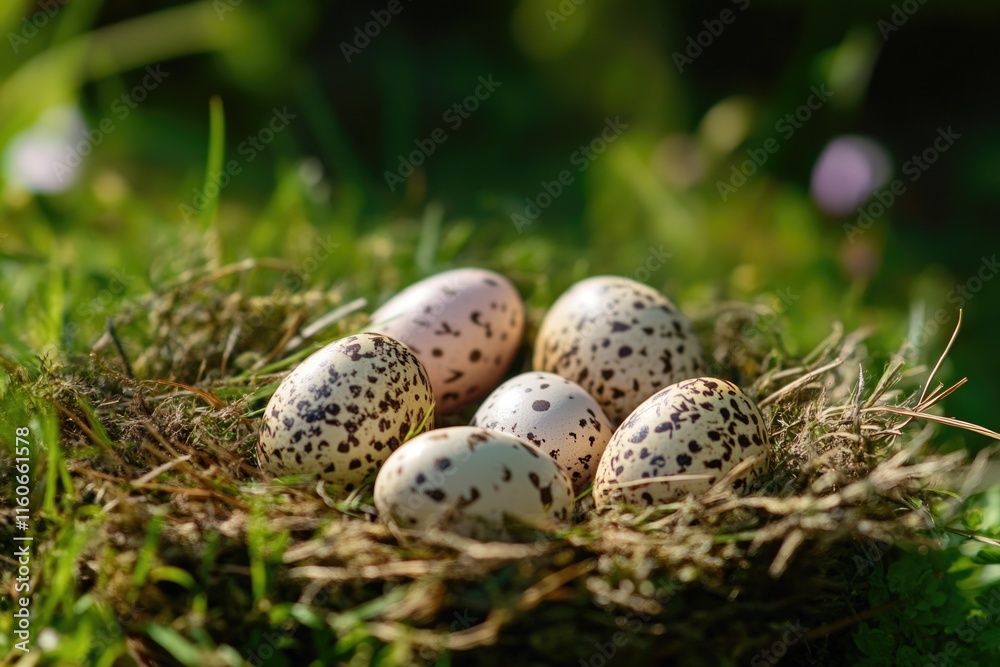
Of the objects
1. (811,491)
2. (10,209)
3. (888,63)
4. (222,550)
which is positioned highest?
(888,63)

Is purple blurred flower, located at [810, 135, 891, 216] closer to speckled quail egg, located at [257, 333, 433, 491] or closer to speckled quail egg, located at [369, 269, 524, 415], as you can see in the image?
speckled quail egg, located at [369, 269, 524, 415]

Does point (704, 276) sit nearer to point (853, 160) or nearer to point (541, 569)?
point (853, 160)

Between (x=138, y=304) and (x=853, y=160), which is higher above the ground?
(x=853, y=160)

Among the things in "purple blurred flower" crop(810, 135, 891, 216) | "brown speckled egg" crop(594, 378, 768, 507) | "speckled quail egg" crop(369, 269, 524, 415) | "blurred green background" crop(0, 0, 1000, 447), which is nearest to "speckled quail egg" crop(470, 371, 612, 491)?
"brown speckled egg" crop(594, 378, 768, 507)

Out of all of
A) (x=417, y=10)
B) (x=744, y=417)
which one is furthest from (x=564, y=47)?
(x=744, y=417)

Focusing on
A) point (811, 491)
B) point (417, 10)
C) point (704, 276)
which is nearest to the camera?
point (811, 491)

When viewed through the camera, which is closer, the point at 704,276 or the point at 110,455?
the point at 110,455

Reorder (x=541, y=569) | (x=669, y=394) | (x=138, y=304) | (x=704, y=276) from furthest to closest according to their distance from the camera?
1. (x=704, y=276)
2. (x=138, y=304)
3. (x=669, y=394)
4. (x=541, y=569)

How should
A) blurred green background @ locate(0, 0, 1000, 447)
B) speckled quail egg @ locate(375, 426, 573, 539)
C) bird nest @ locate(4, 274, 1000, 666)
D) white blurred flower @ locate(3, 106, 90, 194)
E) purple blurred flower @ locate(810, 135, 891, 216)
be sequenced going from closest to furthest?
bird nest @ locate(4, 274, 1000, 666)
speckled quail egg @ locate(375, 426, 573, 539)
blurred green background @ locate(0, 0, 1000, 447)
white blurred flower @ locate(3, 106, 90, 194)
purple blurred flower @ locate(810, 135, 891, 216)
